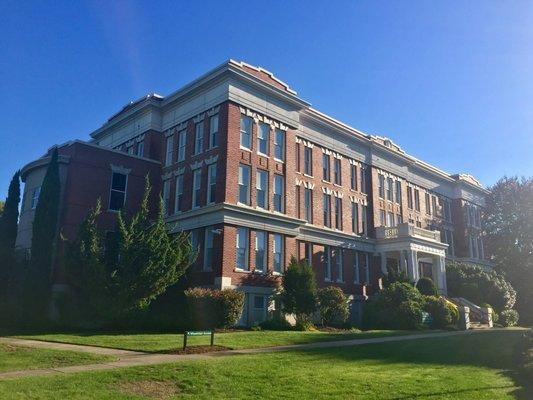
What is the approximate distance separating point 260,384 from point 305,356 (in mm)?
4525

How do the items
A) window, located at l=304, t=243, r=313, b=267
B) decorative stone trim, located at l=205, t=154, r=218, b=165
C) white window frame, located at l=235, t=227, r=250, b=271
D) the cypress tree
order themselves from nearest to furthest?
the cypress tree
white window frame, located at l=235, t=227, r=250, b=271
decorative stone trim, located at l=205, t=154, r=218, b=165
window, located at l=304, t=243, r=313, b=267

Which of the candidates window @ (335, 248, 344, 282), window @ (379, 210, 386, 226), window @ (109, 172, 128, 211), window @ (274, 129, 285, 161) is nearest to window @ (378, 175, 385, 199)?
window @ (379, 210, 386, 226)

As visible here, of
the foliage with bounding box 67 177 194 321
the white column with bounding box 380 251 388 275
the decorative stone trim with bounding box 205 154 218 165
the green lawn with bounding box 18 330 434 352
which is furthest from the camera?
the white column with bounding box 380 251 388 275

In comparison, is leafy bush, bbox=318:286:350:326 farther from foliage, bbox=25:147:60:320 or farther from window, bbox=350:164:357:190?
foliage, bbox=25:147:60:320

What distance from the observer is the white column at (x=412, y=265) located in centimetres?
3756

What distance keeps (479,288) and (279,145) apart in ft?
68.9

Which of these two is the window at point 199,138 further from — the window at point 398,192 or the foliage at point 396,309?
the window at point 398,192

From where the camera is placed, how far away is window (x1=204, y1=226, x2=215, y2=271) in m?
28.8

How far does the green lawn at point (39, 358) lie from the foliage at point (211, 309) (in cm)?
947

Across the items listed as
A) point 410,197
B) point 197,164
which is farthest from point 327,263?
point 410,197

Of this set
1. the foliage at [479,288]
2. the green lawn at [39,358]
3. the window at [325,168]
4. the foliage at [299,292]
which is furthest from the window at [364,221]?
the green lawn at [39,358]

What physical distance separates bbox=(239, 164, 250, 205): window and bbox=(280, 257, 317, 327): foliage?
193 inches

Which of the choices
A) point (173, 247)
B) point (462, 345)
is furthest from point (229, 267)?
point (462, 345)

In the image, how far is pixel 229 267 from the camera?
1089 inches
